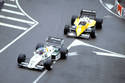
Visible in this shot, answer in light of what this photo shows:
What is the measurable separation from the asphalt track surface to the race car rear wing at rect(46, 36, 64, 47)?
114 cm

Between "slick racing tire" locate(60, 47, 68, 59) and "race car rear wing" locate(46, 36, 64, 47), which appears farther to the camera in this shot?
"race car rear wing" locate(46, 36, 64, 47)

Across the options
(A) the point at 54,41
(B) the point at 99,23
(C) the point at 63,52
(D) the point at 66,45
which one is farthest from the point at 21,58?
(B) the point at 99,23

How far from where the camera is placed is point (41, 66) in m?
24.3

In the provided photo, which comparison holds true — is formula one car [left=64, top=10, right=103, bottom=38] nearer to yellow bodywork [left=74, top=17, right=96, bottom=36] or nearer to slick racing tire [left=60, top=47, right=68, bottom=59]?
yellow bodywork [left=74, top=17, right=96, bottom=36]

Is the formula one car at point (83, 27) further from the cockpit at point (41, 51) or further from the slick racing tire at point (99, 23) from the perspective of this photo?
the cockpit at point (41, 51)

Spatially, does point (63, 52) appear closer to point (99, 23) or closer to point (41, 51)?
point (41, 51)

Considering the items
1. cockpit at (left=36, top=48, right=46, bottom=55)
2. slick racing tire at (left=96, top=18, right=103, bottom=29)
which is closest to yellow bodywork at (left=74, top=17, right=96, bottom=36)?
slick racing tire at (left=96, top=18, right=103, bottom=29)

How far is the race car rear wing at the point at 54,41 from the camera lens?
2699 cm

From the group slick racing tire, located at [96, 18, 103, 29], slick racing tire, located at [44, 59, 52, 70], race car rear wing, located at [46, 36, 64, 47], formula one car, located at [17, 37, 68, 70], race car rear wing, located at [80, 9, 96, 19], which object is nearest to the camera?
slick racing tire, located at [44, 59, 52, 70]

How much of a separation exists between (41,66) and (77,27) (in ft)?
23.1

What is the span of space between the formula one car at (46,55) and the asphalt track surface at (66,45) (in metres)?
0.42

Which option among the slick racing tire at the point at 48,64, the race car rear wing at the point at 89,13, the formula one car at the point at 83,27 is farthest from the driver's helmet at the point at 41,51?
A: the race car rear wing at the point at 89,13

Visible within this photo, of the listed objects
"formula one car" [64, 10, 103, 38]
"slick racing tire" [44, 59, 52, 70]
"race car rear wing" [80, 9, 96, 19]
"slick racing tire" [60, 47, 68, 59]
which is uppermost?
"race car rear wing" [80, 9, 96, 19]

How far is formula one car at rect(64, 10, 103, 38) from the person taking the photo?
97.1 feet
